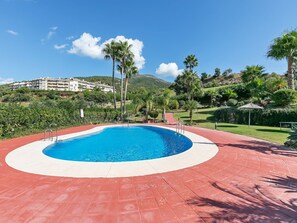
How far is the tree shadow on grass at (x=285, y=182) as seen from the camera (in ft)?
13.9

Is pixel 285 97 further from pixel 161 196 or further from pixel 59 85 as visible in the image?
pixel 59 85

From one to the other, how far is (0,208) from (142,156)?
5.82 metres

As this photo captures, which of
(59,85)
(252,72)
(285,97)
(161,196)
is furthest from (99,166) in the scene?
(59,85)

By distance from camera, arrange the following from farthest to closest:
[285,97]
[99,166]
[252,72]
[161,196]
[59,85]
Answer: [59,85], [252,72], [285,97], [99,166], [161,196]

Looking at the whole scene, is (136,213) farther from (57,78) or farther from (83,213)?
(57,78)

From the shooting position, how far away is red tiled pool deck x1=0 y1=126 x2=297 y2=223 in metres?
3.13

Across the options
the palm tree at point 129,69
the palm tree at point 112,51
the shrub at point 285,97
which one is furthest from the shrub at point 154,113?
the shrub at point 285,97

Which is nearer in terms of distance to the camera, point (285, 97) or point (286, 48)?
point (285, 97)

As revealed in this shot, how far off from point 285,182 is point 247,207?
2.03 m

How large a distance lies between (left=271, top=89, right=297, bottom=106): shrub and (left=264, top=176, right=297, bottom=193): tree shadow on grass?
648 inches

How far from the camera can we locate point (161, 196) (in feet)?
12.6

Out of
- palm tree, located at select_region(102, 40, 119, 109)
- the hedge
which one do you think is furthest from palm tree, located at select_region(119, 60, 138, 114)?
the hedge

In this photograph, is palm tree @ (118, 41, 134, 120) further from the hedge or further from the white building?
the white building

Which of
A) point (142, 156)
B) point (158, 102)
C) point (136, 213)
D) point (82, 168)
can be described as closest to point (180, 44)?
point (158, 102)
